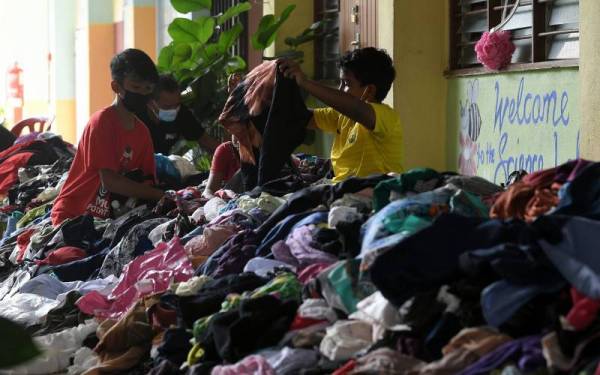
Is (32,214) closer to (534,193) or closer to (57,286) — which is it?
(57,286)

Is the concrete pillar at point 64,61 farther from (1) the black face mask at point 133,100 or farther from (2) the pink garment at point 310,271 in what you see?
(2) the pink garment at point 310,271

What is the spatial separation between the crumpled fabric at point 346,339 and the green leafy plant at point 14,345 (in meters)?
1.60

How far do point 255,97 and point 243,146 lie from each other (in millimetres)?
320

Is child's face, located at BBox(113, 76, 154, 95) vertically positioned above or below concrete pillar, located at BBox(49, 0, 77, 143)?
below

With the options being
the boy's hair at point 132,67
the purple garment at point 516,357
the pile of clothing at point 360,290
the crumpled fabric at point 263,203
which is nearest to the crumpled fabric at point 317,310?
the pile of clothing at point 360,290

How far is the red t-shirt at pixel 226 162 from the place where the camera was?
585 cm

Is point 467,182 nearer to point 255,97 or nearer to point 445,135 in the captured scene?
point 255,97

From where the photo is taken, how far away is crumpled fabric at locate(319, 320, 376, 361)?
2.79 metres

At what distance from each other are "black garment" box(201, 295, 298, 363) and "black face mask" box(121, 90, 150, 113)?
2598mm

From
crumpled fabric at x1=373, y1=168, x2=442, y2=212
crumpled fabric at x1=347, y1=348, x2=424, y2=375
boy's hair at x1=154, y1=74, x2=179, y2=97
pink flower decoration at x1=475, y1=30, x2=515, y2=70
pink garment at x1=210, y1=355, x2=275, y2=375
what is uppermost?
pink flower decoration at x1=475, y1=30, x2=515, y2=70

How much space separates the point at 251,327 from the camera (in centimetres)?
306

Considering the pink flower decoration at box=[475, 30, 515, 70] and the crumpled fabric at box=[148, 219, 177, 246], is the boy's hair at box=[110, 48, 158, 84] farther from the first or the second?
the pink flower decoration at box=[475, 30, 515, 70]

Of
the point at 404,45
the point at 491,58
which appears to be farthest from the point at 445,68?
the point at 491,58

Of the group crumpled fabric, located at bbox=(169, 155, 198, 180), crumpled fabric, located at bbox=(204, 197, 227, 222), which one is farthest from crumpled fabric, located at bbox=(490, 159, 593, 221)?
crumpled fabric, located at bbox=(169, 155, 198, 180)
